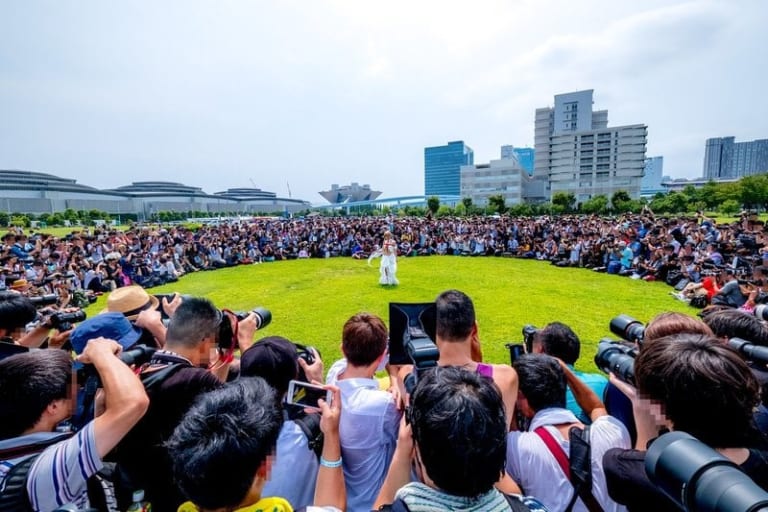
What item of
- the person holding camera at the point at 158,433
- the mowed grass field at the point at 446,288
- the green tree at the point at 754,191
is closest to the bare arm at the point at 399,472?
the person holding camera at the point at 158,433

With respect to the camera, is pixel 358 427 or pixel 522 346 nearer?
pixel 358 427

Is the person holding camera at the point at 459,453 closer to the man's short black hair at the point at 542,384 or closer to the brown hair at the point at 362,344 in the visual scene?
the man's short black hair at the point at 542,384

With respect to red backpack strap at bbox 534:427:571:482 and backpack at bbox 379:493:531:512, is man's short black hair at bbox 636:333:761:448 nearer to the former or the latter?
red backpack strap at bbox 534:427:571:482

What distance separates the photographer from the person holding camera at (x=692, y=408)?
4.30 ft

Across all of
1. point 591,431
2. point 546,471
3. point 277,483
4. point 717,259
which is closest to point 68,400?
point 277,483

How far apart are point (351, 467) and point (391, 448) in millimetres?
224

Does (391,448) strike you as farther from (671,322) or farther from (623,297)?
Result: (623,297)

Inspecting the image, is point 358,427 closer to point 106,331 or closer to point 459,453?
point 459,453

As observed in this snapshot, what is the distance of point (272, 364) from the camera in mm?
2191

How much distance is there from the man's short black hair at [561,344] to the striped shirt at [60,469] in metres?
2.85

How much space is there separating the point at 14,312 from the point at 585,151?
98358 mm

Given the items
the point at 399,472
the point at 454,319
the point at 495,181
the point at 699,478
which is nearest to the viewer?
the point at 699,478

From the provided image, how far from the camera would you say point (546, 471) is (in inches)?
69.9

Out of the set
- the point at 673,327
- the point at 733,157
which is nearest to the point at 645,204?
the point at 673,327
